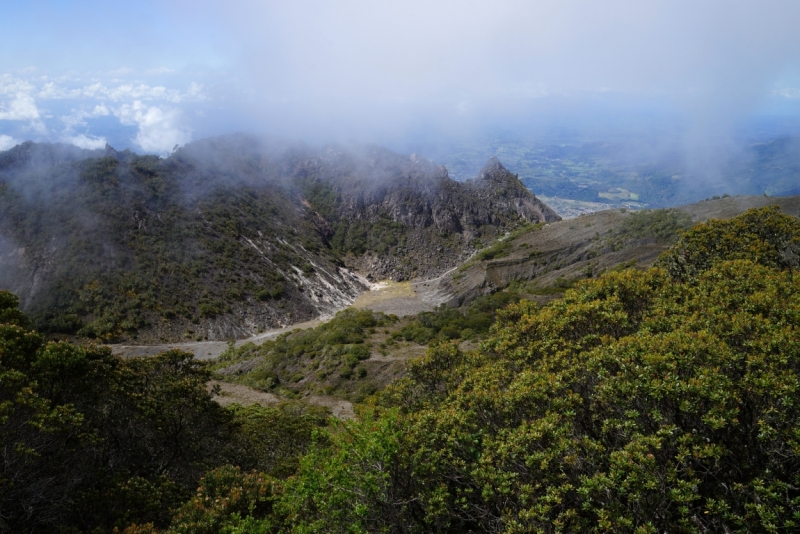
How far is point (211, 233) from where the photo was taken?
7775 centimetres

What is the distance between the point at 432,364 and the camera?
604 inches

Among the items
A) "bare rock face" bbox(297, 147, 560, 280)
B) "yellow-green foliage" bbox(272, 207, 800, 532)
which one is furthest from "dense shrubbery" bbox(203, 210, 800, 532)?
"bare rock face" bbox(297, 147, 560, 280)

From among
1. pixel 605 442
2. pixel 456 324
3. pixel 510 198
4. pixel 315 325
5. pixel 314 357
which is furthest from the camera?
pixel 510 198

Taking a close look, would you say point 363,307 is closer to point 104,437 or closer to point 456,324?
point 456,324

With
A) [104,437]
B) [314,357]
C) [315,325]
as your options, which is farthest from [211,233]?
[104,437]

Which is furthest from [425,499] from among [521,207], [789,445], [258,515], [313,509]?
[521,207]

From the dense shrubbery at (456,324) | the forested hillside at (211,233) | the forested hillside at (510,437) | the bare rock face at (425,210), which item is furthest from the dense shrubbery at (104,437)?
the bare rock face at (425,210)

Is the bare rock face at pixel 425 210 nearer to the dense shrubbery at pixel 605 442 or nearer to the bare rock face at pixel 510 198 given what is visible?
the bare rock face at pixel 510 198

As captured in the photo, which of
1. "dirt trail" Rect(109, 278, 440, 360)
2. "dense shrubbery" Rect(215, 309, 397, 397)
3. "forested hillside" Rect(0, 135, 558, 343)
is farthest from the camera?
"forested hillside" Rect(0, 135, 558, 343)

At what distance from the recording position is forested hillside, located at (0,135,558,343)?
6044 cm

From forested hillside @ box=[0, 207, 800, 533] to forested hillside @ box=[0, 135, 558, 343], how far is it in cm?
5092

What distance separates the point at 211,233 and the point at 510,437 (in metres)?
78.9

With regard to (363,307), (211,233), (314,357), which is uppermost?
(211,233)

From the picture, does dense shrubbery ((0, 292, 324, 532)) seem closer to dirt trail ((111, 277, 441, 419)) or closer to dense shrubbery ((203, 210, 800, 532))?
dense shrubbery ((203, 210, 800, 532))
